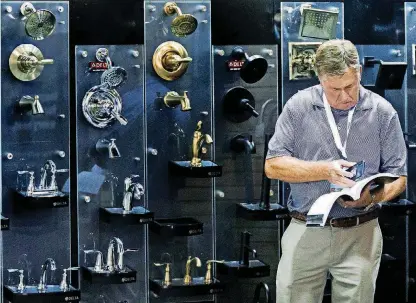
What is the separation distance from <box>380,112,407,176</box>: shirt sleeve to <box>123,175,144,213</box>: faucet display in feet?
6.08

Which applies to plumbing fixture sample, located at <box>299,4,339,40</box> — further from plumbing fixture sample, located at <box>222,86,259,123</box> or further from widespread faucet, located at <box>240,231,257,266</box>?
widespread faucet, located at <box>240,231,257,266</box>

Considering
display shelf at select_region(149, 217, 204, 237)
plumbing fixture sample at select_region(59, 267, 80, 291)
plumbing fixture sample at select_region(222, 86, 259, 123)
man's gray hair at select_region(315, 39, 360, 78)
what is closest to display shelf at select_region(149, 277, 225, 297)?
display shelf at select_region(149, 217, 204, 237)

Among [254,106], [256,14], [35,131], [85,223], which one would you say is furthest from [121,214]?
[256,14]

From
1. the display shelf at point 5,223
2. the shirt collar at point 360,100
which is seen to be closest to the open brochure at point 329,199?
the shirt collar at point 360,100

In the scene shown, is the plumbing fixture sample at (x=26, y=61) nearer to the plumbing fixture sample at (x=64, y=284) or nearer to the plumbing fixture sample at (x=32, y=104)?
the plumbing fixture sample at (x=32, y=104)

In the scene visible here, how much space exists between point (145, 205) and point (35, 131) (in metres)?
0.80

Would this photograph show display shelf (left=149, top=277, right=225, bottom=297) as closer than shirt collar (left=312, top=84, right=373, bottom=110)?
No

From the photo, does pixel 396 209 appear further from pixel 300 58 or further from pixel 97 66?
pixel 97 66

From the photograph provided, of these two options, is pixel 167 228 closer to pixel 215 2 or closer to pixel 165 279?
pixel 165 279

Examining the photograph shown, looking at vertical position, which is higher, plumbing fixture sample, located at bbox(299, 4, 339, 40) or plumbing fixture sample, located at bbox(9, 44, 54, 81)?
plumbing fixture sample, located at bbox(299, 4, 339, 40)

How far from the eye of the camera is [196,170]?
6219 mm

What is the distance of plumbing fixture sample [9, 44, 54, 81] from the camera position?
593 centimetres

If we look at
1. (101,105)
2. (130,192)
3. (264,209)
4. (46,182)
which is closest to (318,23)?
(264,209)

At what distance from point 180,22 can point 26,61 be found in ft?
3.03
